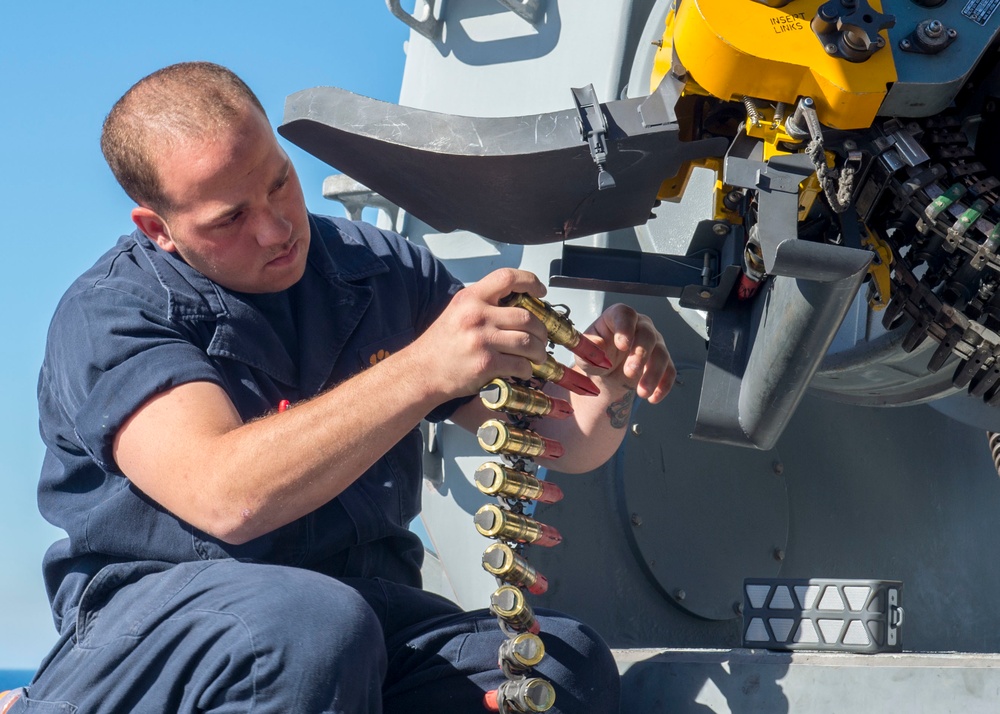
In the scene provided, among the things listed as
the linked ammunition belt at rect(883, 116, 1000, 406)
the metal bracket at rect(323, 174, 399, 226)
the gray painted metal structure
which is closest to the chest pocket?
the gray painted metal structure

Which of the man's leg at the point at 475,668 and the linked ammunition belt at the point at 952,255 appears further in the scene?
the man's leg at the point at 475,668

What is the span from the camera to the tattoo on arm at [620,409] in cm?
214

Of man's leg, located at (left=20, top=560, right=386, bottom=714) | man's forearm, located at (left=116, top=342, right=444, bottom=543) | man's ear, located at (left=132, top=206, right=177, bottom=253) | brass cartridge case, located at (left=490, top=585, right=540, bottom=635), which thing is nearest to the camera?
man's leg, located at (left=20, top=560, right=386, bottom=714)

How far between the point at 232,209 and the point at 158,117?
219mm

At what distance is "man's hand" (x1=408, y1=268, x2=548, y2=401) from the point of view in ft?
5.52

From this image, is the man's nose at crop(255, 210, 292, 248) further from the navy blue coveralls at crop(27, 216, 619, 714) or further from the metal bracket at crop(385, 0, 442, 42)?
the metal bracket at crop(385, 0, 442, 42)

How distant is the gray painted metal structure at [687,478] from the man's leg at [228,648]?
63cm

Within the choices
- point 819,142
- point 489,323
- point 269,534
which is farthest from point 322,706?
point 819,142

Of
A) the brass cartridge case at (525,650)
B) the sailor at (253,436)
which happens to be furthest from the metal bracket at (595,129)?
the brass cartridge case at (525,650)

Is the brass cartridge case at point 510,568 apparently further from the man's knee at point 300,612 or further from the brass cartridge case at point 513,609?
the man's knee at point 300,612

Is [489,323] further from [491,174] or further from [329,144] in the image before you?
[329,144]

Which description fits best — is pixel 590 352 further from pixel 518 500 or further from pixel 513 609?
pixel 513 609

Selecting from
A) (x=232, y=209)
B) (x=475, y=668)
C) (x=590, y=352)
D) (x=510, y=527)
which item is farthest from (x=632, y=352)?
(x=232, y=209)

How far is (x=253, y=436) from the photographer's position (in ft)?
5.54
